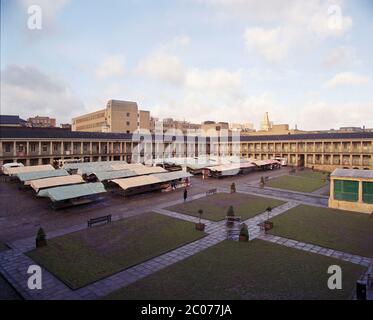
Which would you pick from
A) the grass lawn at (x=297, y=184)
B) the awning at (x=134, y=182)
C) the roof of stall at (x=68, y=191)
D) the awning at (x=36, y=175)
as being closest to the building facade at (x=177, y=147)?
the awning at (x=36, y=175)

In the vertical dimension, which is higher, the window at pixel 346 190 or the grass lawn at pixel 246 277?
the window at pixel 346 190

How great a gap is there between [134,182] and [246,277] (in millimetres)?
22945

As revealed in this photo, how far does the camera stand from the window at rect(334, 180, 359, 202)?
93.7 feet

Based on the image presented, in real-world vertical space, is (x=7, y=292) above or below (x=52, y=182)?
below

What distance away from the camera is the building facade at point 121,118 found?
96.2 metres

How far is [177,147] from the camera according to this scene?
79250 millimetres

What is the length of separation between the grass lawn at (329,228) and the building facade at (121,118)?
2996 inches

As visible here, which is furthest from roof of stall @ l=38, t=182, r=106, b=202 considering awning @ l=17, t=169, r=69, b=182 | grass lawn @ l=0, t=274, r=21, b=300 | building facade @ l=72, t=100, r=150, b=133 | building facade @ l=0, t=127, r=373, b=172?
building facade @ l=72, t=100, r=150, b=133

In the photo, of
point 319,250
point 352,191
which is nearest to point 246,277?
point 319,250

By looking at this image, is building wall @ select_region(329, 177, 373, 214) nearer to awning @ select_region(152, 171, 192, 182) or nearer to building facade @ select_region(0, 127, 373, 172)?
awning @ select_region(152, 171, 192, 182)

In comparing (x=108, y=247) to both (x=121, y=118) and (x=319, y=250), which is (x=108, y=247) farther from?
(x=121, y=118)

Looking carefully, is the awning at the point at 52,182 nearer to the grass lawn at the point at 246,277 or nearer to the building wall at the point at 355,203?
the grass lawn at the point at 246,277

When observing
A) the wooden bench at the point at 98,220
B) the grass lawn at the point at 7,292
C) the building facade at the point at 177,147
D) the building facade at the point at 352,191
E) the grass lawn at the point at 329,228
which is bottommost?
the grass lawn at the point at 7,292

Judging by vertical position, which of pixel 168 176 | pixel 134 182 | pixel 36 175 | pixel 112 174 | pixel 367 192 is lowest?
pixel 367 192
